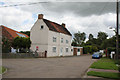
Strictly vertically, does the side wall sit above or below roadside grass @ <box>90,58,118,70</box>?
above

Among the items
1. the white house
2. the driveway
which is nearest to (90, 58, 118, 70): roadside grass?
the driveway

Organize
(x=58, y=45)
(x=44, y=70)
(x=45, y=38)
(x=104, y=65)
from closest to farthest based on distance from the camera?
(x=44, y=70) → (x=104, y=65) → (x=45, y=38) → (x=58, y=45)

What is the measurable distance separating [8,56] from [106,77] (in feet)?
73.2

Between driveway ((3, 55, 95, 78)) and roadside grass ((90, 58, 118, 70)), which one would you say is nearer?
driveway ((3, 55, 95, 78))

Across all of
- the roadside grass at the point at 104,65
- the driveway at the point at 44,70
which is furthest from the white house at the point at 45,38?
the roadside grass at the point at 104,65

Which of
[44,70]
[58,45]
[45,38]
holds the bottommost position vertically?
[44,70]

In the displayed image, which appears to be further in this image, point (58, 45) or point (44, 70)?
point (58, 45)

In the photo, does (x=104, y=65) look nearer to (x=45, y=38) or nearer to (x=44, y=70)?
(x=44, y=70)

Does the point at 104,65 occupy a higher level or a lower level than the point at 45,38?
lower

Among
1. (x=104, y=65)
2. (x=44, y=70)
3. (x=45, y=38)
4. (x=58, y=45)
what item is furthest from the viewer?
(x=58, y=45)

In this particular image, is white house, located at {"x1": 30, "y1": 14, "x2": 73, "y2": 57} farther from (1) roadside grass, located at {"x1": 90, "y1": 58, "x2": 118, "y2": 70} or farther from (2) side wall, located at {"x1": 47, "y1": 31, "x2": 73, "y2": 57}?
(1) roadside grass, located at {"x1": 90, "y1": 58, "x2": 118, "y2": 70}

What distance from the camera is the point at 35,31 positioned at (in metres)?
33.6

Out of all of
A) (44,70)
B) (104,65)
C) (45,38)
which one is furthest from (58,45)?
(44,70)

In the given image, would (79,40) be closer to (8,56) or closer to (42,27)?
(42,27)
